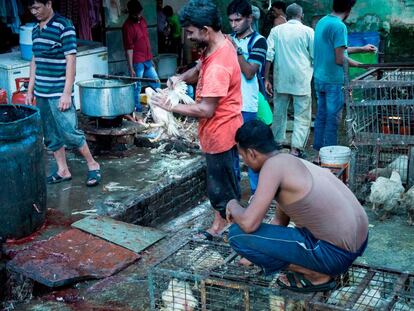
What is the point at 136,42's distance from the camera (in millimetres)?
10828

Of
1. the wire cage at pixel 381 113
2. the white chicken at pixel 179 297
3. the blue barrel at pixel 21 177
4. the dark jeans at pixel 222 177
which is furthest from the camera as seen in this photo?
the wire cage at pixel 381 113

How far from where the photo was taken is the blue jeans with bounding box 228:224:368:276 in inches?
158

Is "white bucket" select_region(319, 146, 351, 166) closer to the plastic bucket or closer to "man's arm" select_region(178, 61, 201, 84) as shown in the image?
"man's arm" select_region(178, 61, 201, 84)

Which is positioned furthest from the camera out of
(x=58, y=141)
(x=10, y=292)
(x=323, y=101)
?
(x=323, y=101)

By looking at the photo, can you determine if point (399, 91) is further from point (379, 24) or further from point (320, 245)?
point (379, 24)

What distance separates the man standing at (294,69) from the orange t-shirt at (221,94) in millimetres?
3291

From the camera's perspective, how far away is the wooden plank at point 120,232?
5.75 meters

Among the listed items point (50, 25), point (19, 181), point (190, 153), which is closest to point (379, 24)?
point (190, 153)

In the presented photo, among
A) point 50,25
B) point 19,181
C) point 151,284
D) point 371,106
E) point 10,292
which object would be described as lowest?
point 10,292

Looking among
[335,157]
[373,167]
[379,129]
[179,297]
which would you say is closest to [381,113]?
[379,129]

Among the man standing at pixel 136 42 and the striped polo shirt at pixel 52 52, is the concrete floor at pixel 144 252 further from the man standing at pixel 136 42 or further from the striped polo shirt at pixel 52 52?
the man standing at pixel 136 42

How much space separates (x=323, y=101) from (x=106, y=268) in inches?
170

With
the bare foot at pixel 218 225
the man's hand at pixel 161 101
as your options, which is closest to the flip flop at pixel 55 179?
the bare foot at pixel 218 225

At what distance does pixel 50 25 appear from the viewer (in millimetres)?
6539
